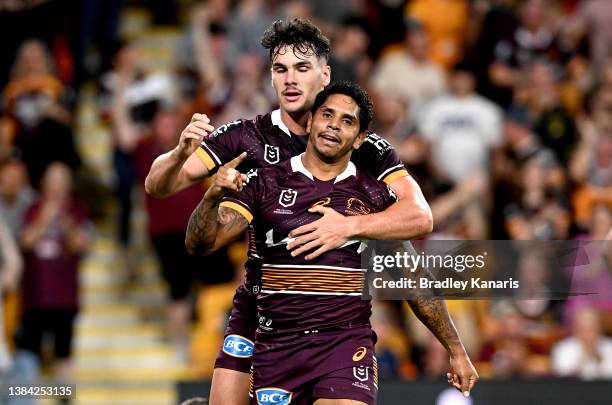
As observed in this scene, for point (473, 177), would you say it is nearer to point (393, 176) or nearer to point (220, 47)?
point (220, 47)

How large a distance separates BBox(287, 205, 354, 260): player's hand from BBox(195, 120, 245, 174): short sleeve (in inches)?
29.4

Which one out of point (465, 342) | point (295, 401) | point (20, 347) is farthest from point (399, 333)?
point (295, 401)

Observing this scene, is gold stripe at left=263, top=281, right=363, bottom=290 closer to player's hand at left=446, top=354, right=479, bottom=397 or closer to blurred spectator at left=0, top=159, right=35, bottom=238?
player's hand at left=446, top=354, right=479, bottom=397

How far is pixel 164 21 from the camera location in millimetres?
15836

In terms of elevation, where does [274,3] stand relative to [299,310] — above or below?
above

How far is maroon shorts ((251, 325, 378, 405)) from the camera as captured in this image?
6.65 m

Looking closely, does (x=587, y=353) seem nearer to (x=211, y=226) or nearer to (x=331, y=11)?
(x=211, y=226)

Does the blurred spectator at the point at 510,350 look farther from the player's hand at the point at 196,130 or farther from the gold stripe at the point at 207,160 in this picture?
the player's hand at the point at 196,130

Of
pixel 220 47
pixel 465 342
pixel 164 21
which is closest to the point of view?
pixel 465 342

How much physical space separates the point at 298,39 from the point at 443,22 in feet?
26.9

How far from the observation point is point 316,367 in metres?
6.71

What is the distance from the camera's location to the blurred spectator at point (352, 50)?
13891 millimetres

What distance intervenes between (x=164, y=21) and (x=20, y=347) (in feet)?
17.3

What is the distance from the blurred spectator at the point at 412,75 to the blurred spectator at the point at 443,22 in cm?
38
